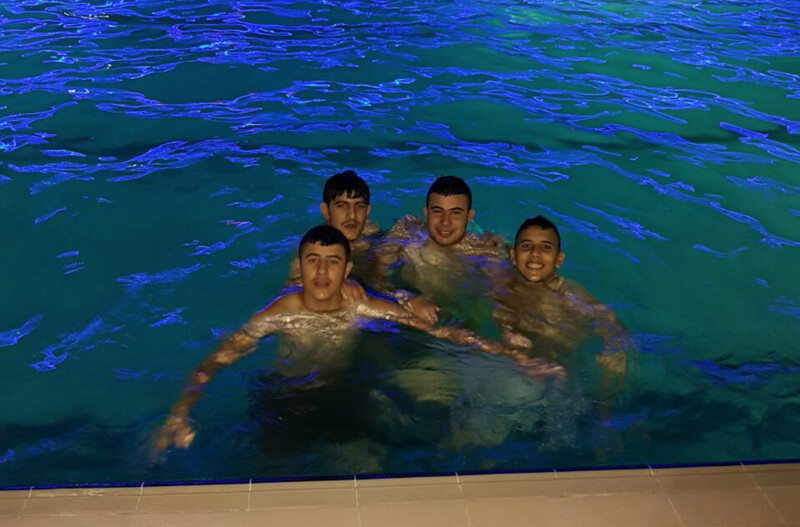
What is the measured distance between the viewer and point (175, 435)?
3.95 metres

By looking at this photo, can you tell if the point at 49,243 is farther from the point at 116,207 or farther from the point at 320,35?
the point at 320,35

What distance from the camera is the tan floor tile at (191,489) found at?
2.99m

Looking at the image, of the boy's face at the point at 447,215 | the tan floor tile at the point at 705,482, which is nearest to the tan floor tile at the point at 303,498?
the tan floor tile at the point at 705,482

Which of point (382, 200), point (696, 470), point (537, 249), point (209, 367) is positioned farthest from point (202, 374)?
point (382, 200)

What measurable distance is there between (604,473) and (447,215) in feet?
8.54

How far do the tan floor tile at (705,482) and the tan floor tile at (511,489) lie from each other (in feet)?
1.36

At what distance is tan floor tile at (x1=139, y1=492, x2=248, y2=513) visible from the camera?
2904 millimetres

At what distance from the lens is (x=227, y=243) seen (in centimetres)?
619

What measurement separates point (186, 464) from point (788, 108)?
325 inches

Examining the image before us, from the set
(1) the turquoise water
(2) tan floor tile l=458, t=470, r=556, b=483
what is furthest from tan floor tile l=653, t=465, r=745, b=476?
(1) the turquoise water

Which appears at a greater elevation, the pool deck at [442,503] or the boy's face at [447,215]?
the pool deck at [442,503]

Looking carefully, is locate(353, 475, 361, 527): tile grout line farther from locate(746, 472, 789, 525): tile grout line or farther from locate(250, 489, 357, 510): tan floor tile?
locate(746, 472, 789, 525): tile grout line

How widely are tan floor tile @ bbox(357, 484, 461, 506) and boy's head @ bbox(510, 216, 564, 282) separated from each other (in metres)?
2.20

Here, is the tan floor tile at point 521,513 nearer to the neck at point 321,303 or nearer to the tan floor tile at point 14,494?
the tan floor tile at point 14,494
